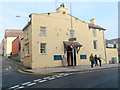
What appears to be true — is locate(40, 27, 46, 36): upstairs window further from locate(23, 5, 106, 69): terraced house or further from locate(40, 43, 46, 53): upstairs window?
locate(40, 43, 46, 53): upstairs window

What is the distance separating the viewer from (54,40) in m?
17.3

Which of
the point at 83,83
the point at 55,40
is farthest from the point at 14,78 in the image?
the point at 55,40

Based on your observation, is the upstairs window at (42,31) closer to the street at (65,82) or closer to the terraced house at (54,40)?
the terraced house at (54,40)

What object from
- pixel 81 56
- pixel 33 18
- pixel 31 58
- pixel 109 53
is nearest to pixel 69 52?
pixel 81 56

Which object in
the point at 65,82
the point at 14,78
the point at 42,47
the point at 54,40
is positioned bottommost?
the point at 14,78

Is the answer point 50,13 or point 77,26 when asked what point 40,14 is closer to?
point 50,13

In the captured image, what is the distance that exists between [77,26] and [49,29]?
5169 mm

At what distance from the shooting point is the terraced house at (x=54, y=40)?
15.9 m

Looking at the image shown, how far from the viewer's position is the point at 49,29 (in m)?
17.2

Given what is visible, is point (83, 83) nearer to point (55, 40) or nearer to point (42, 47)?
point (42, 47)

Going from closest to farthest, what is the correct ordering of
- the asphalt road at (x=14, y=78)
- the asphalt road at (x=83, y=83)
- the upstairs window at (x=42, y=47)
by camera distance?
the asphalt road at (x=83, y=83)
the asphalt road at (x=14, y=78)
the upstairs window at (x=42, y=47)

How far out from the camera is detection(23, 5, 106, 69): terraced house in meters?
15.9

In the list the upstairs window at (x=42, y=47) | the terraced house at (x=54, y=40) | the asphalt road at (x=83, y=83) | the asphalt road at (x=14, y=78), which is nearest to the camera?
the asphalt road at (x=83, y=83)

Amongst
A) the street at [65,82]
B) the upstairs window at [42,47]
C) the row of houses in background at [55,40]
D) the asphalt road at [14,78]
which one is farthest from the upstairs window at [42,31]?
the street at [65,82]
